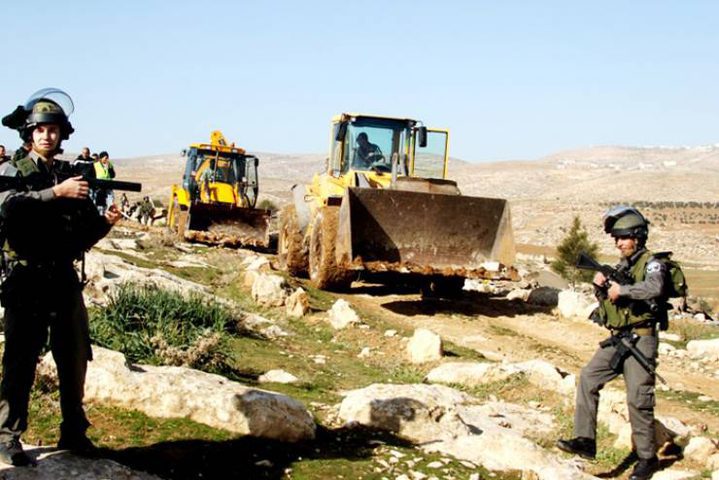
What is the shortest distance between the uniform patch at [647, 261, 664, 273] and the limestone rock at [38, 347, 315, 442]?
2389 mm

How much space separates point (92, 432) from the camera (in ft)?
15.7

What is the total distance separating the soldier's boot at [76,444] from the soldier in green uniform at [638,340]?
3.12 m

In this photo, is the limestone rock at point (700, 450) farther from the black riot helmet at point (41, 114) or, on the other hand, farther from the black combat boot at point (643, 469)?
the black riot helmet at point (41, 114)

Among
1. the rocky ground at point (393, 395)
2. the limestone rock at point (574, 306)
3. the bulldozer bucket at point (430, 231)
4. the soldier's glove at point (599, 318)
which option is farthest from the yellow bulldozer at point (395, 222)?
the soldier's glove at point (599, 318)

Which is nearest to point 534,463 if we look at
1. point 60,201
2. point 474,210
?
point 60,201

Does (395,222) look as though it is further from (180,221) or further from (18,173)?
(180,221)

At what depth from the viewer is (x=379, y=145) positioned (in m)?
14.1

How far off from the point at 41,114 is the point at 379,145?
1026 cm

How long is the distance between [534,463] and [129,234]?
1741cm

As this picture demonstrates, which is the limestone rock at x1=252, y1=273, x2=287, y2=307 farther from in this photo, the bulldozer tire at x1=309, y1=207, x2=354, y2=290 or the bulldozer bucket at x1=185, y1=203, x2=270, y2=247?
the bulldozer bucket at x1=185, y1=203, x2=270, y2=247

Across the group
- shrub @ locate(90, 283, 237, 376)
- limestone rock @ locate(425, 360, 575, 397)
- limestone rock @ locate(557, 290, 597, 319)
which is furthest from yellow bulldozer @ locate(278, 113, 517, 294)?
shrub @ locate(90, 283, 237, 376)

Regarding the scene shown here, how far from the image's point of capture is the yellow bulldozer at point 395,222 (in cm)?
1186

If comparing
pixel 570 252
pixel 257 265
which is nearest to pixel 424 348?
pixel 257 265

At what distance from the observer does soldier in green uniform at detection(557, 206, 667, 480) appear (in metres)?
5.51
